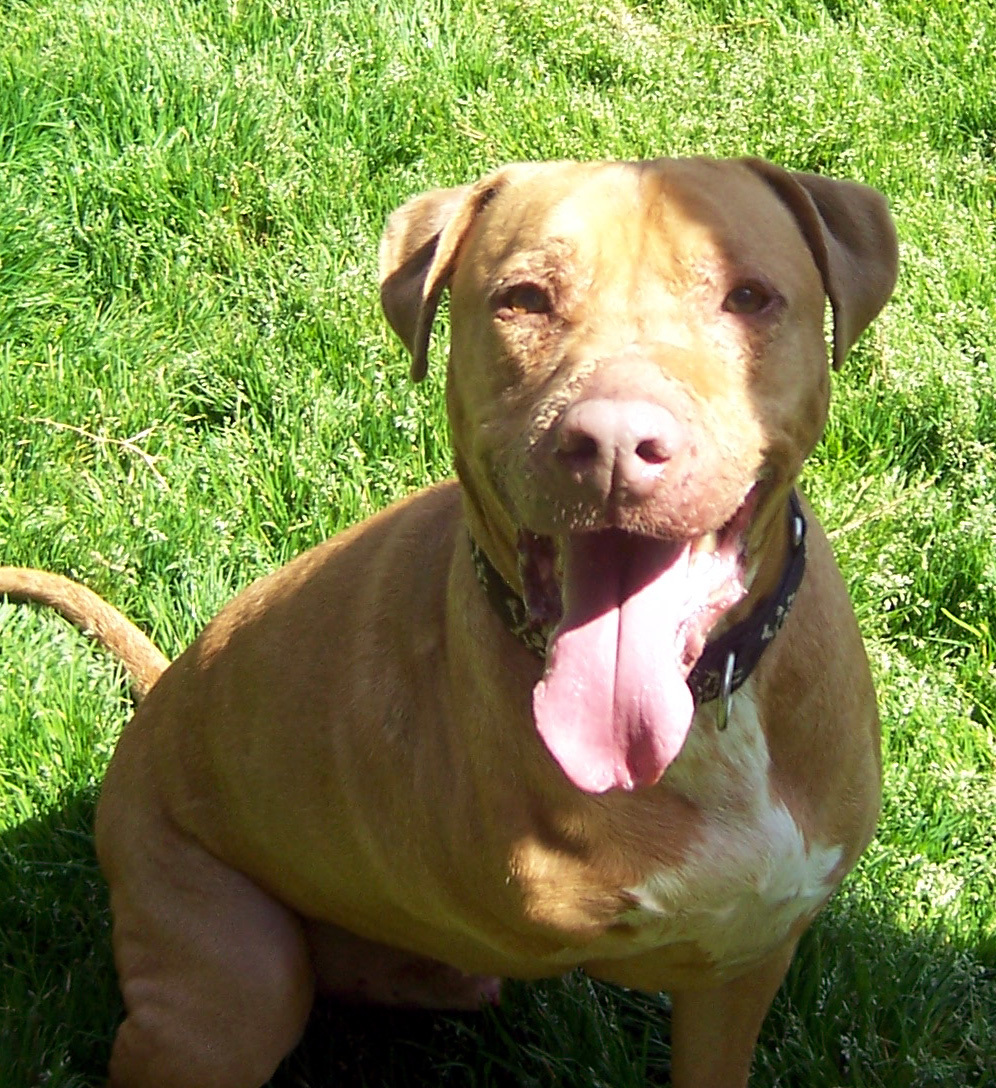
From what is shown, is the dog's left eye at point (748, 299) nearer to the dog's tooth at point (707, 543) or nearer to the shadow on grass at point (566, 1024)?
the dog's tooth at point (707, 543)

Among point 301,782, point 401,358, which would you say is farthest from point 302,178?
point 301,782

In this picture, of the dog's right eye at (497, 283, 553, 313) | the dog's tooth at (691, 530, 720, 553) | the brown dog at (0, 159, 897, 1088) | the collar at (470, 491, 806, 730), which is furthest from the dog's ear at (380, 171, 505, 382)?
the dog's tooth at (691, 530, 720, 553)

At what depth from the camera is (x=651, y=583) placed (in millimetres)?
2697


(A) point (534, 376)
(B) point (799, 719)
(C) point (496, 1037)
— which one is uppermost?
(A) point (534, 376)

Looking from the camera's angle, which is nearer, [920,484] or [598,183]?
[598,183]

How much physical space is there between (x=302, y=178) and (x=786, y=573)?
2.90 meters

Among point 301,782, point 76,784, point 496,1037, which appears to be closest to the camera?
point 301,782

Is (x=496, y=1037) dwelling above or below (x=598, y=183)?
below

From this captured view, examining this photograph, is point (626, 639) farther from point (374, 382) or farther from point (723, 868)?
point (374, 382)

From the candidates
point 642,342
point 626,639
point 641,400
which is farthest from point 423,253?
point 626,639

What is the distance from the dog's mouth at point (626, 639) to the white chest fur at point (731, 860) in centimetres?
22

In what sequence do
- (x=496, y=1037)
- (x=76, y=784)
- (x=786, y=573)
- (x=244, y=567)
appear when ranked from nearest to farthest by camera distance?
(x=786, y=573) < (x=496, y=1037) < (x=76, y=784) < (x=244, y=567)

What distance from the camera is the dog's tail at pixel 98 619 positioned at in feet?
13.6

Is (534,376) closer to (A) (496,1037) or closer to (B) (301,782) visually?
(B) (301,782)
